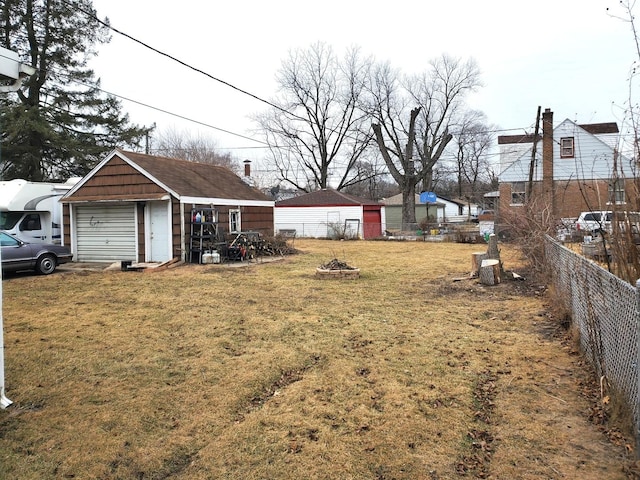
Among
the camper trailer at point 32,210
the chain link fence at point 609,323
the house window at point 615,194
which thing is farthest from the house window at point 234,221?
the house window at point 615,194

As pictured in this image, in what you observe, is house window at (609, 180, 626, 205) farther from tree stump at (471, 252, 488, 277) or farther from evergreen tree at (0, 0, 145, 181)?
evergreen tree at (0, 0, 145, 181)

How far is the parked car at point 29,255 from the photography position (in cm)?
1265

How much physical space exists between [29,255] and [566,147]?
3185 cm

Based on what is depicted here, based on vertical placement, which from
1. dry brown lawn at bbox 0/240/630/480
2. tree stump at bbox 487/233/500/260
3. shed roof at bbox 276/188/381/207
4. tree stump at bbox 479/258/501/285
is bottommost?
dry brown lawn at bbox 0/240/630/480

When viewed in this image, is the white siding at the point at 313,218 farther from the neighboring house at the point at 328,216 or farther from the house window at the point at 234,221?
the house window at the point at 234,221

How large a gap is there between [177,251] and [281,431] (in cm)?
1313

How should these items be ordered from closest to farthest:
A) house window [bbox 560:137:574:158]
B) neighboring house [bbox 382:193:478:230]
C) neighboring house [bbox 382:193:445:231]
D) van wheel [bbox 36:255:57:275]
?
van wheel [bbox 36:255:57:275] → house window [bbox 560:137:574:158] → neighboring house [bbox 382:193:478:230] → neighboring house [bbox 382:193:445:231]

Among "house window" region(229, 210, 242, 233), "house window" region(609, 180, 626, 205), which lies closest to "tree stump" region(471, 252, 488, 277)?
"house window" region(609, 180, 626, 205)

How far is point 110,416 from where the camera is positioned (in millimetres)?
4070

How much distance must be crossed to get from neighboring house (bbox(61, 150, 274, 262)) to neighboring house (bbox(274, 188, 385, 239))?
1538 cm

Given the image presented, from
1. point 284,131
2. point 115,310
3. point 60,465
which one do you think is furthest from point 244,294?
point 284,131

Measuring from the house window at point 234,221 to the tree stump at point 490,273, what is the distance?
11.0 metres

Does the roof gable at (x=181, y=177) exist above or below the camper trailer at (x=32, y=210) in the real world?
above

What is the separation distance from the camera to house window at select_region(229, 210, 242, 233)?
18.9 meters
